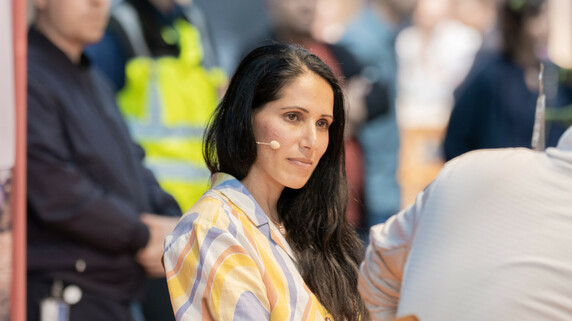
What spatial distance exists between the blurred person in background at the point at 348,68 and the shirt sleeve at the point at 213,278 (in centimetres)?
256

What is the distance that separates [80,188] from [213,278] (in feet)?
6.34

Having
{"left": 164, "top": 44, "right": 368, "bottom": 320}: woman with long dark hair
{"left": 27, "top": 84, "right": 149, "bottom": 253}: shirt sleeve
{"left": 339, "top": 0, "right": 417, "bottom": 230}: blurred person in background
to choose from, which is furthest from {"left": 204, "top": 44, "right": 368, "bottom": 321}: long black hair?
{"left": 339, "top": 0, "right": 417, "bottom": 230}: blurred person in background

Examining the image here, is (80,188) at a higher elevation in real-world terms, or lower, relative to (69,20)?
lower

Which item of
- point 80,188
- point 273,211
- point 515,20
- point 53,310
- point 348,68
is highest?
point 515,20

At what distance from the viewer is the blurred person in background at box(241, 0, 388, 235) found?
416 centimetres

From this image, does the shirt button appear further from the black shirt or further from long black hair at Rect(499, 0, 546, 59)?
long black hair at Rect(499, 0, 546, 59)

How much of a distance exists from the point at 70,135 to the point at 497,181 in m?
2.21

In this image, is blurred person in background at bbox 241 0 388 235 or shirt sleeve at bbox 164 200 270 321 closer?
shirt sleeve at bbox 164 200 270 321

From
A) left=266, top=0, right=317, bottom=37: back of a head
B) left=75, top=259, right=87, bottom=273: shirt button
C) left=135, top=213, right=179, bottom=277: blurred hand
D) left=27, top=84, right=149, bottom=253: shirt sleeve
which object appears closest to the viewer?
left=27, top=84, right=149, bottom=253: shirt sleeve

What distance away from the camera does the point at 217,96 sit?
3918 mm

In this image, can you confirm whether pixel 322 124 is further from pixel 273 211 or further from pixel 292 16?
pixel 292 16

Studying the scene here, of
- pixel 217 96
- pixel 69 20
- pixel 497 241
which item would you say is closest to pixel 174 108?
pixel 217 96

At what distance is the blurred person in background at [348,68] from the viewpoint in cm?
416

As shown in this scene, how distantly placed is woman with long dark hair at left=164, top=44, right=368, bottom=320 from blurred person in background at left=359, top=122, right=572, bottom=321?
261mm
